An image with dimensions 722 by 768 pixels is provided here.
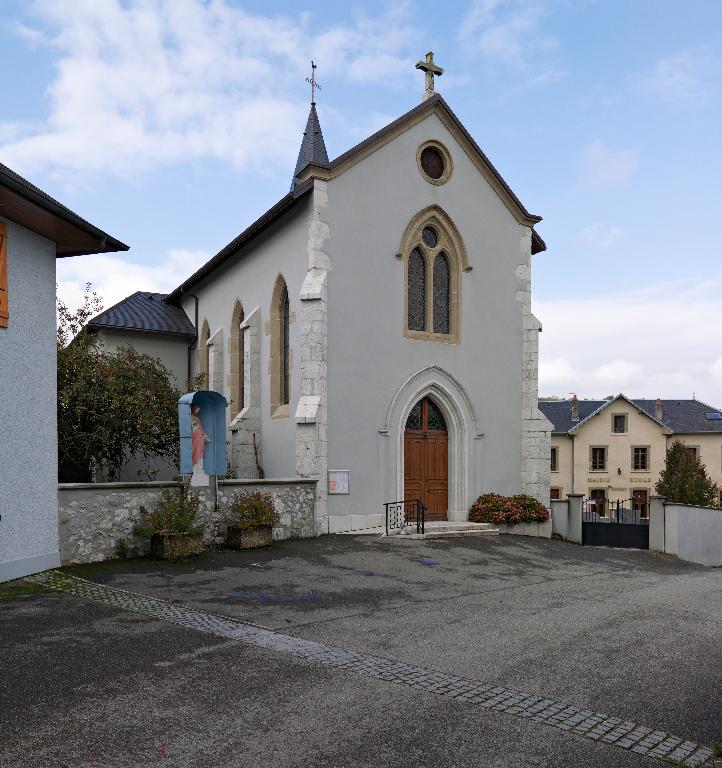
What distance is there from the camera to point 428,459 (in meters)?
19.0

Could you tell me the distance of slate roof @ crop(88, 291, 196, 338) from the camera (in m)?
25.0

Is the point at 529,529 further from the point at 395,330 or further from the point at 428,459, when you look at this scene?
the point at 395,330

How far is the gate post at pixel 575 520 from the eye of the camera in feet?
64.1

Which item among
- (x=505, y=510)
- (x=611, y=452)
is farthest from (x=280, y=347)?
(x=611, y=452)

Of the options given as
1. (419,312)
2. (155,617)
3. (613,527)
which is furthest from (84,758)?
(613,527)

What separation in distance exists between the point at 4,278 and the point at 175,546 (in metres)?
5.16

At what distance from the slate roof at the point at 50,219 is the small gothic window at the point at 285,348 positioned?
23.4 feet

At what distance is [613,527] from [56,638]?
56.5 feet

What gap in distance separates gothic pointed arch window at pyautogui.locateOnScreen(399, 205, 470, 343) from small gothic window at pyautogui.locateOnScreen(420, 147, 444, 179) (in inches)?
37.7

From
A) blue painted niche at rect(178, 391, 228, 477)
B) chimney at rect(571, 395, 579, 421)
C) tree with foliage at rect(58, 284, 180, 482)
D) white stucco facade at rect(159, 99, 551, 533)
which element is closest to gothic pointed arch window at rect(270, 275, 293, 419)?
white stucco facade at rect(159, 99, 551, 533)

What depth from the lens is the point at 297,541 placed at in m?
15.2

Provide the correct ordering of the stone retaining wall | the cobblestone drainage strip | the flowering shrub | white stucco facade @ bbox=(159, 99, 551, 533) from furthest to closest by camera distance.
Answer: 1. the flowering shrub
2. white stucco facade @ bbox=(159, 99, 551, 533)
3. the stone retaining wall
4. the cobblestone drainage strip

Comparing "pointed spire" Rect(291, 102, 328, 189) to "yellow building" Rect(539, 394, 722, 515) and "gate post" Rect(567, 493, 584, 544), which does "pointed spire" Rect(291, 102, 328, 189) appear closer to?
"gate post" Rect(567, 493, 584, 544)

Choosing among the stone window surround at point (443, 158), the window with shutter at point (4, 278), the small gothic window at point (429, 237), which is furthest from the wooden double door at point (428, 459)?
the window with shutter at point (4, 278)
